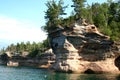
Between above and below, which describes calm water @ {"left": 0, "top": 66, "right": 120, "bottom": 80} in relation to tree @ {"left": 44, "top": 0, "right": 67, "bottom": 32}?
below

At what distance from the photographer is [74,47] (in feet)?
249

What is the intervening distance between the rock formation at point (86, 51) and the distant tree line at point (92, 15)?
10.9 ft

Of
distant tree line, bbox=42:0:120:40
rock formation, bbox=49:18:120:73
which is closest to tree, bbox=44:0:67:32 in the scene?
distant tree line, bbox=42:0:120:40

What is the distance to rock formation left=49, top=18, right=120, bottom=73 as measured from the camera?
244ft

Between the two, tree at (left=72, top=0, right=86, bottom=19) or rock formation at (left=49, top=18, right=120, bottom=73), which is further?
tree at (left=72, top=0, right=86, bottom=19)

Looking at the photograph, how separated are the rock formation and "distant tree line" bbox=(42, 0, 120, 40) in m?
3.34

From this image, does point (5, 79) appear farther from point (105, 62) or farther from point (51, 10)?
point (51, 10)

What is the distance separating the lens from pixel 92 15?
89.0 m

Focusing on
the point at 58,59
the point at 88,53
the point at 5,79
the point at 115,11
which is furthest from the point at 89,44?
the point at 5,79

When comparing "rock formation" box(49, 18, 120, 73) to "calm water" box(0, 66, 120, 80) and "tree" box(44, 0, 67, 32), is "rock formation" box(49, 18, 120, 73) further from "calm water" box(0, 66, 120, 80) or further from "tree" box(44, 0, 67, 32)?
"tree" box(44, 0, 67, 32)

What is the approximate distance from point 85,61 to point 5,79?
24662mm

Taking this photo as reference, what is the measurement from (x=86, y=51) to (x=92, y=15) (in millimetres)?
15673

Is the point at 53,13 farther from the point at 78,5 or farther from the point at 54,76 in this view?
the point at 54,76

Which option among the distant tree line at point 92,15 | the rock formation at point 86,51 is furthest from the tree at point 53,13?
the rock formation at point 86,51
